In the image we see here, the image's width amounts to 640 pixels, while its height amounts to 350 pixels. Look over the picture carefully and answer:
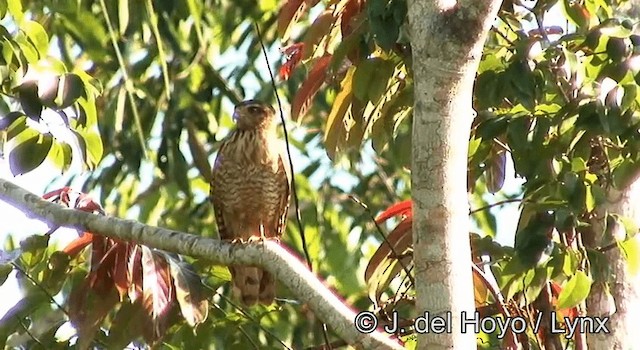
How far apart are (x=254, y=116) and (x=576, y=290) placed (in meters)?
2.62

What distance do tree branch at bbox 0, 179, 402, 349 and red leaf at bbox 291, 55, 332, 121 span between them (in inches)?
22.2

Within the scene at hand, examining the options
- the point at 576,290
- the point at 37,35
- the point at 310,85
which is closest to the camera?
the point at 576,290

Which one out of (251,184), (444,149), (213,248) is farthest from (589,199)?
(251,184)

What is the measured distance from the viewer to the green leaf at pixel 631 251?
3195mm

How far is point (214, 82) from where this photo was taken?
7.14 m

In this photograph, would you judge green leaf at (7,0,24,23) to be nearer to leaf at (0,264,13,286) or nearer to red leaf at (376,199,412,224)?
leaf at (0,264,13,286)

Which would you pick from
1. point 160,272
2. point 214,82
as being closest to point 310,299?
point 160,272

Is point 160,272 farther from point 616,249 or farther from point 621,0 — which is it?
point 621,0

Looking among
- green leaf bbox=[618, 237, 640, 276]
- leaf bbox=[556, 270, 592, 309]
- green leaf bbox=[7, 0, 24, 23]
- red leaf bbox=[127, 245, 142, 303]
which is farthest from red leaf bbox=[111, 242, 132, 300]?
green leaf bbox=[618, 237, 640, 276]

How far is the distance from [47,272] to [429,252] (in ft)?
4.32

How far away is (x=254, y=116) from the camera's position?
219 inches

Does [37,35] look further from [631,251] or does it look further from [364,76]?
[631,251]

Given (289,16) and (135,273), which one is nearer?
(135,273)
